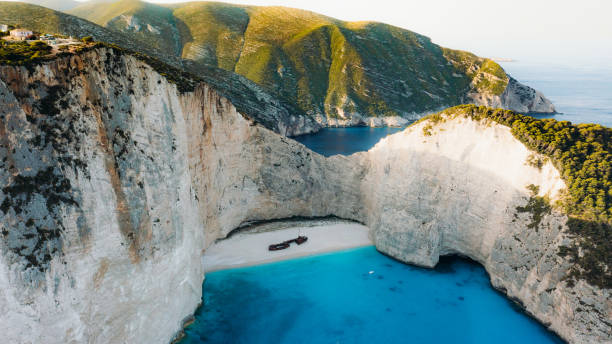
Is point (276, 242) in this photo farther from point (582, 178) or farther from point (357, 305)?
point (582, 178)

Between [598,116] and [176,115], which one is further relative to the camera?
[598,116]

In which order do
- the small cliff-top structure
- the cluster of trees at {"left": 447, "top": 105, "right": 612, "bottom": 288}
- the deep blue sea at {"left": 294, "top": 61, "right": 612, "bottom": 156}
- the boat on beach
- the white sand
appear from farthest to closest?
1. the deep blue sea at {"left": 294, "top": 61, "right": 612, "bottom": 156}
2. the boat on beach
3. the white sand
4. the cluster of trees at {"left": 447, "top": 105, "right": 612, "bottom": 288}
5. the small cliff-top structure

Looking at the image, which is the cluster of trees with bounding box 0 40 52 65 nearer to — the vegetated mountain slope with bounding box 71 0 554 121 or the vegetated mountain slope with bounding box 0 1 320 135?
the vegetated mountain slope with bounding box 0 1 320 135

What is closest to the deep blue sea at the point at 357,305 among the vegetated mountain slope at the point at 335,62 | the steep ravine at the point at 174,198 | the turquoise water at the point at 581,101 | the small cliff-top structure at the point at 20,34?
the steep ravine at the point at 174,198

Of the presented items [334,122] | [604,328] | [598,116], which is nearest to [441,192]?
[604,328]

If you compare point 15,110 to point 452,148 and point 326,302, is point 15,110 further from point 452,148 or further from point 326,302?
point 452,148

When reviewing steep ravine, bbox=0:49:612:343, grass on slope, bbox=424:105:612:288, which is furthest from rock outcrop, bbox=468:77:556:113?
steep ravine, bbox=0:49:612:343

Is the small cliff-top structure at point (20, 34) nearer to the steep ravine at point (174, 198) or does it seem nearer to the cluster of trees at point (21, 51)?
the cluster of trees at point (21, 51)
